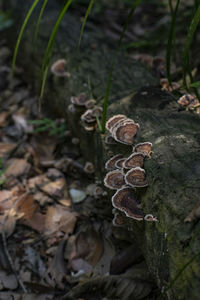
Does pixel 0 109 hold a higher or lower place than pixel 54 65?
lower

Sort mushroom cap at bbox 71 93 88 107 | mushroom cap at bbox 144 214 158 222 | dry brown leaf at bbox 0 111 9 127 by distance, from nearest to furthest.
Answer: mushroom cap at bbox 144 214 158 222
mushroom cap at bbox 71 93 88 107
dry brown leaf at bbox 0 111 9 127

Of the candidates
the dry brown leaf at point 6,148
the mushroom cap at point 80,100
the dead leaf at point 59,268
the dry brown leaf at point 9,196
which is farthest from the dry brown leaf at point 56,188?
the mushroom cap at point 80,100

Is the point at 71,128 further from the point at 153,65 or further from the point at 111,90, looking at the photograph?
the point at 153,65

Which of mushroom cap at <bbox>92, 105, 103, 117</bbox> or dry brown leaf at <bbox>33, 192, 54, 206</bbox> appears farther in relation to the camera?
dry brown leaf at <bbox>33, 192, 54, 206</bbox>

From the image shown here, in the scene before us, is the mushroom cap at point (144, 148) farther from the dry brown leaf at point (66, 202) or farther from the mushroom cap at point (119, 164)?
the dry brown leaf at point (66, 202)

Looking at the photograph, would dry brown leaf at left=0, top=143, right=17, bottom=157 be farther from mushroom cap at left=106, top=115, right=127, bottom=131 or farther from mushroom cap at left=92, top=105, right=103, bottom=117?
mushroom cap at left=106, top=115, right=127, bottom=131

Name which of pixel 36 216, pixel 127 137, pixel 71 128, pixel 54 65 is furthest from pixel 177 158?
pixel 54 65

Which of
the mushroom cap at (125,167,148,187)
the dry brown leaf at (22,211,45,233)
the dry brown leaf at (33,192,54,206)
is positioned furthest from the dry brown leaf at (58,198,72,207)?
the mushroom cap at (125,167,148,187)
